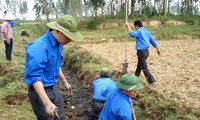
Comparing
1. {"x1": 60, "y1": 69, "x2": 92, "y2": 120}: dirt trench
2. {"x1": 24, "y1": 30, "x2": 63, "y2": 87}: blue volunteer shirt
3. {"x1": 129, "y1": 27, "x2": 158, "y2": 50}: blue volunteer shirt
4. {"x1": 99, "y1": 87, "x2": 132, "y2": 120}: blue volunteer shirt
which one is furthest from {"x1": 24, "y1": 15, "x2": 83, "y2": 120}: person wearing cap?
{"x1": 129, "y1": 27, "x2": 158, "y2": 50}: blue volunteer shirt

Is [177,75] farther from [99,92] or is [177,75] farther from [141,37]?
[99,92]

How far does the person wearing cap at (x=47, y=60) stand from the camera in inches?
111

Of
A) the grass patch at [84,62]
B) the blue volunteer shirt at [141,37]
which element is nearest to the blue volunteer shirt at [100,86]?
the blue volunteer shirt at [141,37]

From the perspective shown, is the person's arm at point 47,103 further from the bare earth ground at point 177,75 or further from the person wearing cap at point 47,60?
the bare earth ground at point 177,75

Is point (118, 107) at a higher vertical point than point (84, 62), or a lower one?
higher

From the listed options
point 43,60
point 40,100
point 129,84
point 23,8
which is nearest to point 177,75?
point 129,84

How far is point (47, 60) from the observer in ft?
9.69

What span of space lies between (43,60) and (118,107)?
97cm

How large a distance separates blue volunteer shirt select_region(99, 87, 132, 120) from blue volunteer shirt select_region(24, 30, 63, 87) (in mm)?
749

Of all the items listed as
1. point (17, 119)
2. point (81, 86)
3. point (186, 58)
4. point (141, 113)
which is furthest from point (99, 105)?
point (186, 58)

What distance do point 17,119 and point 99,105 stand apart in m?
1.49

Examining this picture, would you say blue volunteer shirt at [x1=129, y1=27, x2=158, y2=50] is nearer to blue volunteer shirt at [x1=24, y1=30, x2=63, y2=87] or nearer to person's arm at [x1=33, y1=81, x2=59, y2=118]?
blue volunteer shirt at [x1=24, y1=30, x2=63, y2=87]

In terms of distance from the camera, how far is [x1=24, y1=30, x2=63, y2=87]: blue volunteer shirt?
2.83 metres

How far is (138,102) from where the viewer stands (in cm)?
541
